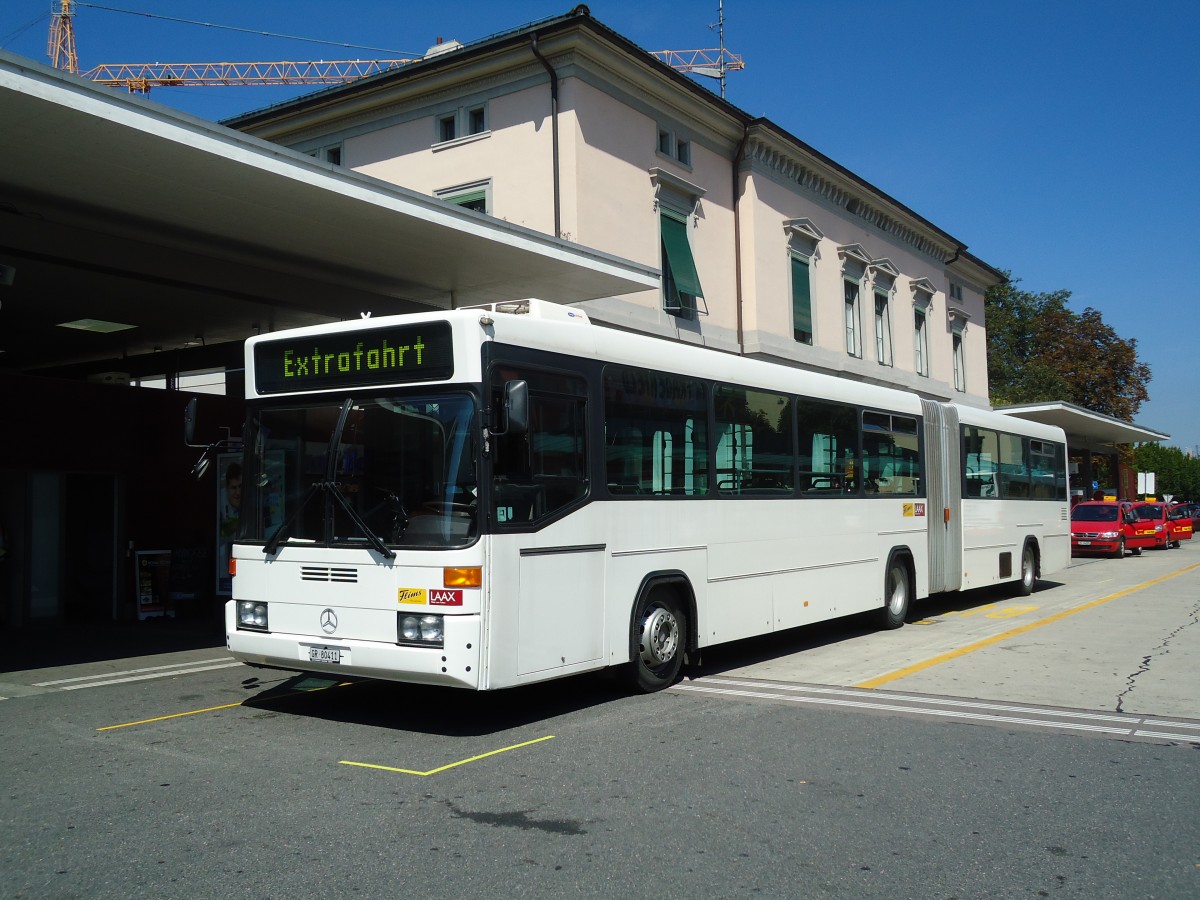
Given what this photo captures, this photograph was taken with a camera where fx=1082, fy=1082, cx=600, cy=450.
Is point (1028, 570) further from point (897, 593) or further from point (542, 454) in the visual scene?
point (542, 454)

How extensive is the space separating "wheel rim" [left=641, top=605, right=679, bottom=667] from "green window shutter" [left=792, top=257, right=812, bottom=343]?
65.6 feet

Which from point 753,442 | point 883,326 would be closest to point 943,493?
point 753,442

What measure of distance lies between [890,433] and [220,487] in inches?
412

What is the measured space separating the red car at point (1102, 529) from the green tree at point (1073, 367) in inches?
1262

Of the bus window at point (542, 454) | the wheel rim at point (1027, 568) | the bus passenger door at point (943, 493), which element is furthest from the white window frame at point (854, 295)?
the bus window at point (542, 454)

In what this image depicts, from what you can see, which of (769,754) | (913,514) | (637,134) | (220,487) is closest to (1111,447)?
(637,134)

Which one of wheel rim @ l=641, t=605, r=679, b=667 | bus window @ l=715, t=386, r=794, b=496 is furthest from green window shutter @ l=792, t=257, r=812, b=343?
wheel rim @ l=641, t=605, r=679, b=667

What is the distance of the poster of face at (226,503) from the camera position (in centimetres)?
1730

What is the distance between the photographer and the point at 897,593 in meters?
14.8

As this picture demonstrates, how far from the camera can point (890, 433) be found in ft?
48.1

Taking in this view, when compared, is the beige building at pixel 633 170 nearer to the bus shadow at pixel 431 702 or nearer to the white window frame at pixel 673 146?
the white window frame at pixel 673 146

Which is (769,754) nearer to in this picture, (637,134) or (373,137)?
(637,134)

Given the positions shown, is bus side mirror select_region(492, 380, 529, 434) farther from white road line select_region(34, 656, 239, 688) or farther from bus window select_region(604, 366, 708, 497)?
white road line select_region(34, 656, 239, 688)

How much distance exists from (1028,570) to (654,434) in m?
12.5
